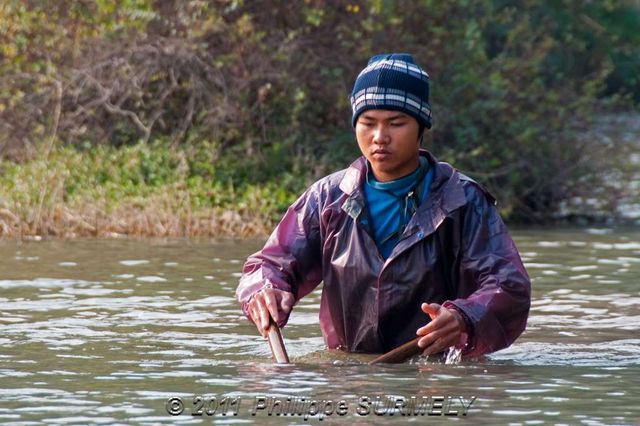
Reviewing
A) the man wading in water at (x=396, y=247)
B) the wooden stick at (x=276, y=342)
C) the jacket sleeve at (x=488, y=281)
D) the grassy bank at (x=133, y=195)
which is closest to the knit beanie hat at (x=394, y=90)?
the man wading in water at (x=396, y=247)

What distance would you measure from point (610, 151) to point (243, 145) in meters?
4.21

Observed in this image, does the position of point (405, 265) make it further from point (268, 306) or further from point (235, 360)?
point (235, 360)

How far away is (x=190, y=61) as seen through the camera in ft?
53.6

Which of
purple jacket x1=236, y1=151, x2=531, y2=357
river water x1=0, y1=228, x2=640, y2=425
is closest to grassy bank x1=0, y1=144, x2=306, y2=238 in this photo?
river water x1=0, y1=228, x2=640, y2=425

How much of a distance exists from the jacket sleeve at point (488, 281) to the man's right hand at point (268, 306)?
2.54 ft

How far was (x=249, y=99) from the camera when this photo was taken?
16.6m

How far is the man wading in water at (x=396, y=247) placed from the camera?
7043 mm

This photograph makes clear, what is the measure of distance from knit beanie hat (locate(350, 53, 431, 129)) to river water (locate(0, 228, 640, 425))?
122 cm

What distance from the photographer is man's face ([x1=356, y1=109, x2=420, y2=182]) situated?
709 centimetres

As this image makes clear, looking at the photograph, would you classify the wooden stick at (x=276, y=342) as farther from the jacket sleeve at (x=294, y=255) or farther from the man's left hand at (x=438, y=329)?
the man's left hand at (x=438, y=329)

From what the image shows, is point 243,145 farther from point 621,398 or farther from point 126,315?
point 621,398

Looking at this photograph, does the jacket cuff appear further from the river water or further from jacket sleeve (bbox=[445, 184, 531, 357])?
the river water

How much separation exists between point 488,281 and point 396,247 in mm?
461

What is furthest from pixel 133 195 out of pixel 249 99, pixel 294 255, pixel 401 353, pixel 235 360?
pixel 401 353
